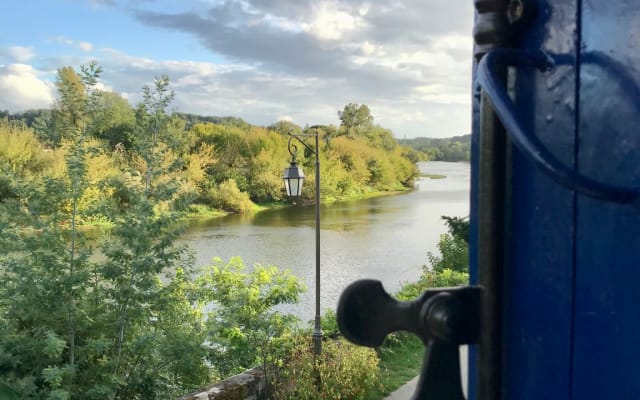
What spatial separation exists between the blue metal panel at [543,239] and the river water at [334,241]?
8502mm

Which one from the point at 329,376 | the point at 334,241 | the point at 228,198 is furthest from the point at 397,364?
the point at 228,198

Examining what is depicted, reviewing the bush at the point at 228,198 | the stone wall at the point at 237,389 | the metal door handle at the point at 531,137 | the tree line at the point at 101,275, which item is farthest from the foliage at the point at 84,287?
the bush at the point at 228,198

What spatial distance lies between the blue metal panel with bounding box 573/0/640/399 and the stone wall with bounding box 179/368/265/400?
5.08 meters

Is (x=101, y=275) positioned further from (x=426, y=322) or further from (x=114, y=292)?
(x=426, y=322)

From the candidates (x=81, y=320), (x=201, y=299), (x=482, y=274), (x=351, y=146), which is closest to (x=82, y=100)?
(x=81, y=320)

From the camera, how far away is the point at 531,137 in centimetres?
44

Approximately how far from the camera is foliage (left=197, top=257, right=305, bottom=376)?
21.5ft

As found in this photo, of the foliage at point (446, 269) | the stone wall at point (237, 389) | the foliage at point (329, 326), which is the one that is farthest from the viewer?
the foliage at point (446, 269)

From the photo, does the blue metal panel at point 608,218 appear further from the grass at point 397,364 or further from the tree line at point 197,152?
the grass at point 397,364

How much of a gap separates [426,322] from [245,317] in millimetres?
6798

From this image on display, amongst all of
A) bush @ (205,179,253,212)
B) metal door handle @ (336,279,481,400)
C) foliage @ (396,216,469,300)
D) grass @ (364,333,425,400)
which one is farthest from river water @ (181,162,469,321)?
metal door handle @ (336,279,481,400)

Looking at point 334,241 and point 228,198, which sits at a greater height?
point 228,198

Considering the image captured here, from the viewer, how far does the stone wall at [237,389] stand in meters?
5.20

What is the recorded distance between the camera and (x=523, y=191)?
0.50 metres
